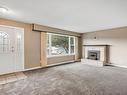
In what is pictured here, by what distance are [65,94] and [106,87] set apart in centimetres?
120

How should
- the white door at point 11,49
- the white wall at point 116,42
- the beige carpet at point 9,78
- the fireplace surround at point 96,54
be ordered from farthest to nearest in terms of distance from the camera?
the fireplace surround at point 96,54, the white wall at point 116,42, the white door at point 11,49, the beige carpet at point 9,78

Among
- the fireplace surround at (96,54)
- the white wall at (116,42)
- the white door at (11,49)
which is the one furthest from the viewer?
the fireplace surround at (96,54)

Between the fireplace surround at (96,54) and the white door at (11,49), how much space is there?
380cm

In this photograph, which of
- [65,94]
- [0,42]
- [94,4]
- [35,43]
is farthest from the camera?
[35,43]

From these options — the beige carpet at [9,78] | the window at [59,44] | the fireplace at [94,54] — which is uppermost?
the window at [59,44]

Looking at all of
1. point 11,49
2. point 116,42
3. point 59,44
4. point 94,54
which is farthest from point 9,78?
point 116,42

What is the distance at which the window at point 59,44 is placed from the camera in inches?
208

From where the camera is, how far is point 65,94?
2168mm

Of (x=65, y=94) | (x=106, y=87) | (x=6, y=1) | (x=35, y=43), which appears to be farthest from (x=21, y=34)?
(x=106, y=87)

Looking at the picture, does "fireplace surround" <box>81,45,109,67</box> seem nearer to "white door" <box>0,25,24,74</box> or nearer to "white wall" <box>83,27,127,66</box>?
"white wall" <box>83,27,127,66</box>

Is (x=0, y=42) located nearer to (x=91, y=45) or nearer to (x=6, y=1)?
(x=6, y=1)

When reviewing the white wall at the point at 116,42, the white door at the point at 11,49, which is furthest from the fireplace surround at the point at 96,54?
the white door at the point at 11,49

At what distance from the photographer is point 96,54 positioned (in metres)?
5.71

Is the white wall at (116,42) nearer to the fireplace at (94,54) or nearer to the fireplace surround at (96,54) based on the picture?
the fireplace surround at (96,54)
